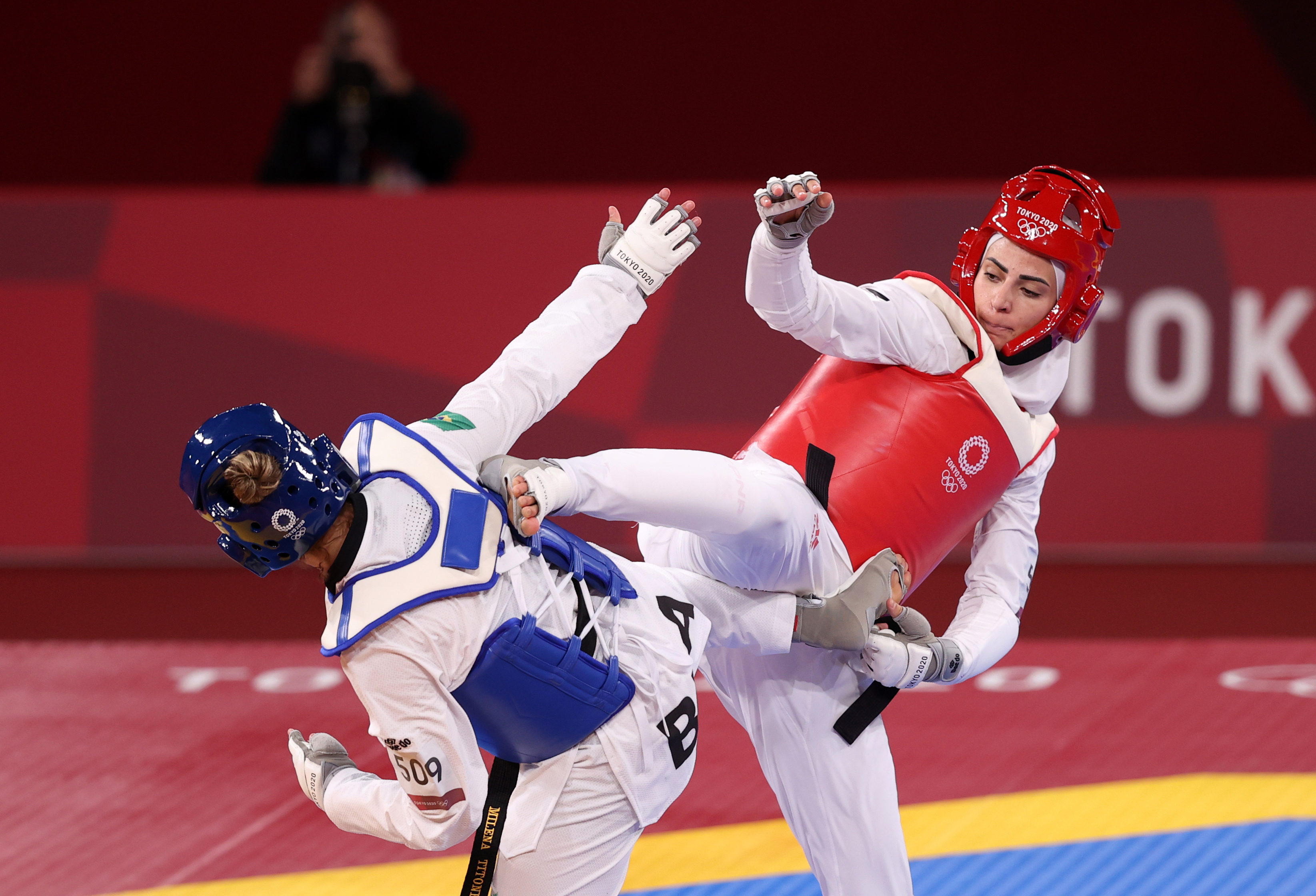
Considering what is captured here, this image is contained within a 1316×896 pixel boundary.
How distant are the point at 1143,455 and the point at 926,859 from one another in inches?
114

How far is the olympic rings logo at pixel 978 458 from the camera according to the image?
3172mm

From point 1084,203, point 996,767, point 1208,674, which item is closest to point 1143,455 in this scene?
point 1208,674

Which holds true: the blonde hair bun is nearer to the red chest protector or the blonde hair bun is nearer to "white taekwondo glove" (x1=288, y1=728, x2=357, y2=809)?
"white taekwondo glove" (x1=288, y1=728, x2=357, y2=809)

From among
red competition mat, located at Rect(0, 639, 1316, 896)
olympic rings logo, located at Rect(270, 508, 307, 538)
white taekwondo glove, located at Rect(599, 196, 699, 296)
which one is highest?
white taekwondo glove, located at Rect(599, 196, 699, 296)

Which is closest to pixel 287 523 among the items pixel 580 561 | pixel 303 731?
pixel 580 561

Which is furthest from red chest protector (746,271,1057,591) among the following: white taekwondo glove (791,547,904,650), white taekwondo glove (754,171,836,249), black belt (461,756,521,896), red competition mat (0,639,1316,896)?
red competition mat (0,639,1316,896)

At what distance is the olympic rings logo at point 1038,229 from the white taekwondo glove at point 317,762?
180cm

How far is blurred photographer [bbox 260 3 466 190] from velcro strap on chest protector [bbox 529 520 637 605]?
13.8 feet

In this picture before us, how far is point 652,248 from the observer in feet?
9.82

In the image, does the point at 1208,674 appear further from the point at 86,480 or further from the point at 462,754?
the point at 86,480

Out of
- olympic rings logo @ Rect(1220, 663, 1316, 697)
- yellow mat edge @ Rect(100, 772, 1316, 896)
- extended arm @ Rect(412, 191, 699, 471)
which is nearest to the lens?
extended arm @ Rect(412, 191, 699, 471)

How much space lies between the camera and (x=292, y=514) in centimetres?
238

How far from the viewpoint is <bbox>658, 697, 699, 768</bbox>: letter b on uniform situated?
2.79 metres

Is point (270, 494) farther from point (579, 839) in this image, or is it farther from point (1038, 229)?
point (1038, 229)
